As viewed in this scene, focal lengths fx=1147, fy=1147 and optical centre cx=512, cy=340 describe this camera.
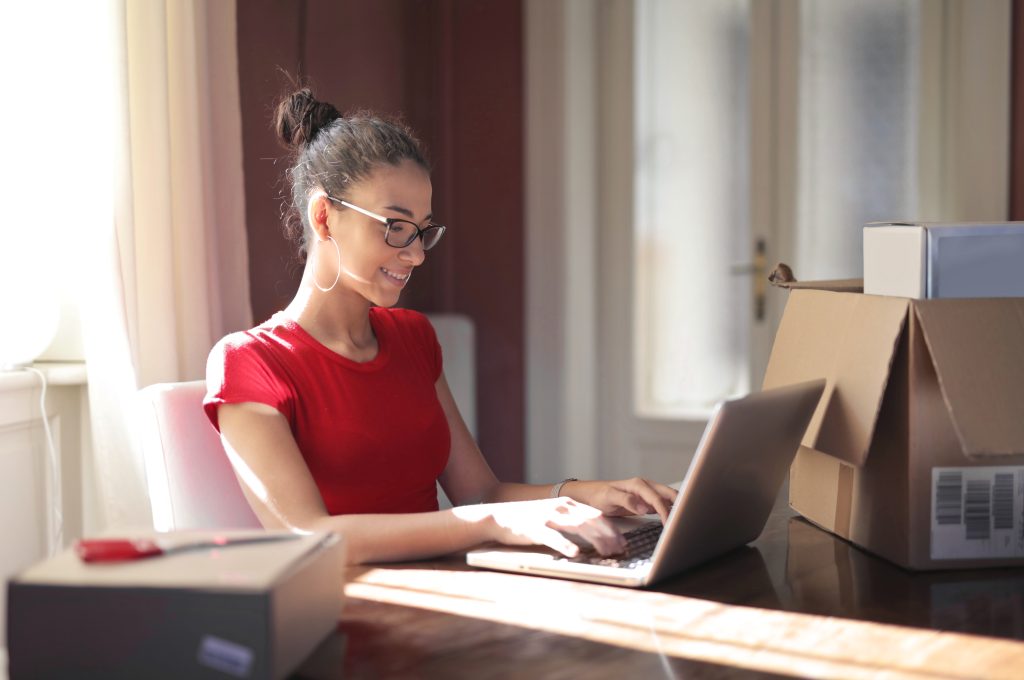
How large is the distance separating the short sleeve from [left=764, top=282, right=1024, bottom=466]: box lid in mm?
751

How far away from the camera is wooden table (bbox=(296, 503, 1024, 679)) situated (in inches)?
39.7

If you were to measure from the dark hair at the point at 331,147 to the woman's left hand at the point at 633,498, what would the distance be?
64 cm

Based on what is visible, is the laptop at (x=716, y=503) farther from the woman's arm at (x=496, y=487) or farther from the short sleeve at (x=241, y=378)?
the short sleeve at (x=241, y=378)

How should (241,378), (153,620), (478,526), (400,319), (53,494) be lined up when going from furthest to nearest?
(53,494), (400,319), (241,378), (478,526), (153,620)

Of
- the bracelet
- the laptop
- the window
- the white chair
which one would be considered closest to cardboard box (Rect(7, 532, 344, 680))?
the laptop

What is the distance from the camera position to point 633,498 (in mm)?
1532

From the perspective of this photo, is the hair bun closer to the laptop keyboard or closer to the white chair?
the white chair

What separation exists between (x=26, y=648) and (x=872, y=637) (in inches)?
29.6

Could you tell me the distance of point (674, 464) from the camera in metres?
4.06

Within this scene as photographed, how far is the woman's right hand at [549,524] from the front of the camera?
1336 millimetres

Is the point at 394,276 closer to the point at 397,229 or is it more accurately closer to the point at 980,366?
the point at 397,229

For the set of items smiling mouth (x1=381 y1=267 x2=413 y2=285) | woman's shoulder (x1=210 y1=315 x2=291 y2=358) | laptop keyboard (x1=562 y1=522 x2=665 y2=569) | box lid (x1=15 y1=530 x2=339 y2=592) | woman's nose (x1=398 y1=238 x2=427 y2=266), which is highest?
woman's nose (x1=398 y1=238 x2=427 y2=266)

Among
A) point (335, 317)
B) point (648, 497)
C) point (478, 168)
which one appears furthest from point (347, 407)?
point (478, 168)

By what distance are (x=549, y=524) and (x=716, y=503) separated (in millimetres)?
202
